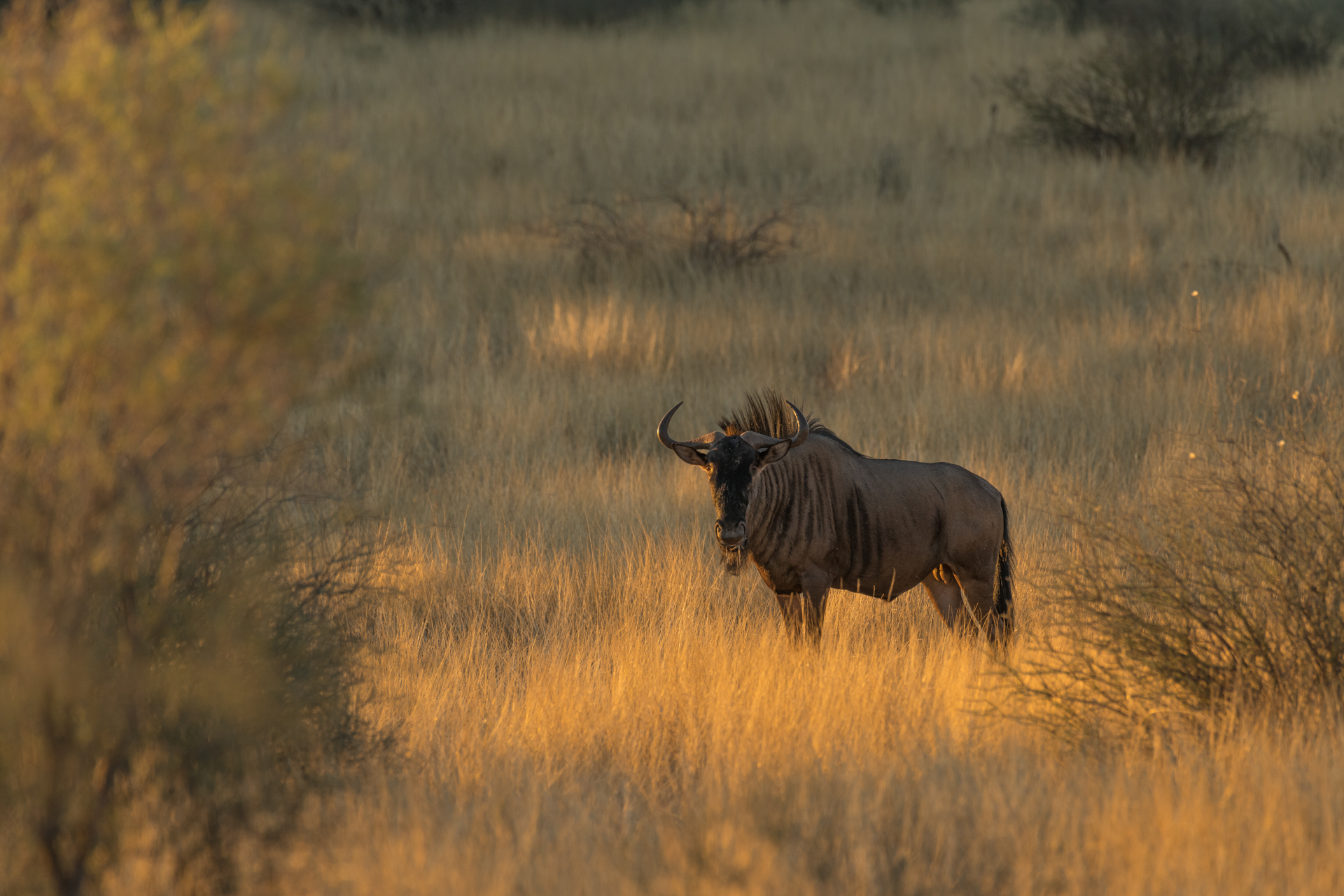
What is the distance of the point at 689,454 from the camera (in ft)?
17.0

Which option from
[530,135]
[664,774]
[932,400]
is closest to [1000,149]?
[530,135]

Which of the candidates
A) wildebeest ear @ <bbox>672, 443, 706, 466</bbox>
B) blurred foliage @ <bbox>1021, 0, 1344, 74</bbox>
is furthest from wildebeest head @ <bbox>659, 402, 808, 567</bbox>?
blurred foliage @ <bbox>1021, 0, 1344, 74</bbox>

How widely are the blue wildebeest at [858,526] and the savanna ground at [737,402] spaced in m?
0.28

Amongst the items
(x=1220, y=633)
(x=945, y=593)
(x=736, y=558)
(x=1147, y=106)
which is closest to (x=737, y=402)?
(x=945, y=593)

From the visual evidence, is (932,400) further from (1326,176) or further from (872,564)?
(1326,176)

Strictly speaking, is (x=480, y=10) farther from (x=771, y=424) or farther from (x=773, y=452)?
(x=773, y=452)

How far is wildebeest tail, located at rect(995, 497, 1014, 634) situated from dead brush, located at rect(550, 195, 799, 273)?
25.4ft

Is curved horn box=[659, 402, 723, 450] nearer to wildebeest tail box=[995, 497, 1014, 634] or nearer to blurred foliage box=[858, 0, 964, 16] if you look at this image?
wildebeest tail box=[995, 497, 1014, 634]

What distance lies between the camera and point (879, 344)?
35.2ft

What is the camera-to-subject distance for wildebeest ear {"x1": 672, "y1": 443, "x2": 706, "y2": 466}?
5109mm

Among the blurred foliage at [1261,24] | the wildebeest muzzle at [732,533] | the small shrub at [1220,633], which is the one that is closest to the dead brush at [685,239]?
the wildebeest muzzle at [732,533]

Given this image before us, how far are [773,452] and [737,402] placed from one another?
14.7 feet

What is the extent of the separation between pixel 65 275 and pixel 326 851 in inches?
58.5

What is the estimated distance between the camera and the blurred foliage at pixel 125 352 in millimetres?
2588
